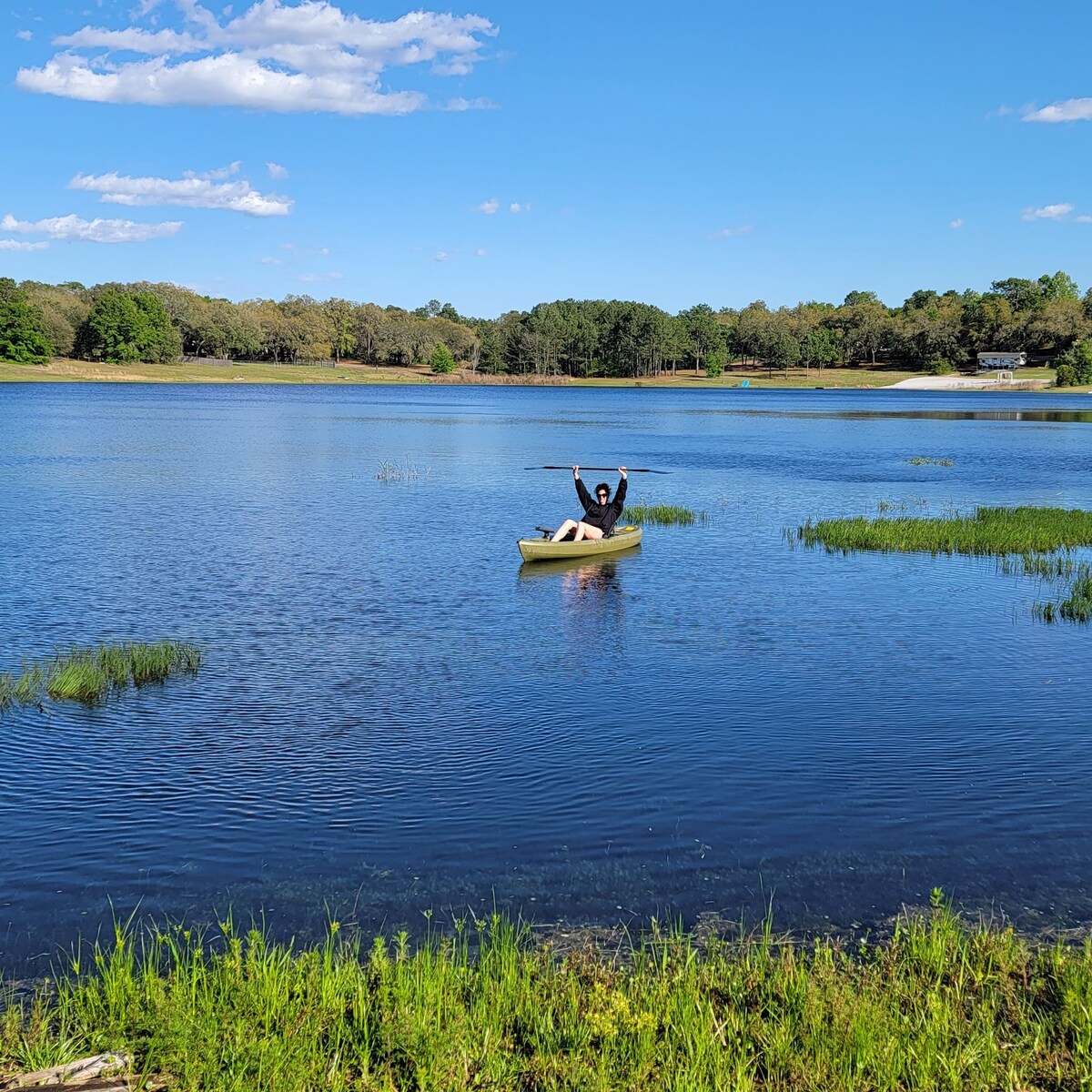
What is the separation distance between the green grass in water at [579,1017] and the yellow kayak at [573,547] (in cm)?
1887

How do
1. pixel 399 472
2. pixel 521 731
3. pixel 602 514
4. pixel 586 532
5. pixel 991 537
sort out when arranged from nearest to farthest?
1. pixel 521 731
2. pixel 586 532
3. pixel 602 514
4. pixel 991 537
5. pixel 399 472

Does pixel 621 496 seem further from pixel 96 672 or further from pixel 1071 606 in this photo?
pixel 96 672

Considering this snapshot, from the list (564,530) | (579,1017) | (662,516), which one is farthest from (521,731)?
(662,516)

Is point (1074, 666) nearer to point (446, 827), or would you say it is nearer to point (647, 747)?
point (647, 747)

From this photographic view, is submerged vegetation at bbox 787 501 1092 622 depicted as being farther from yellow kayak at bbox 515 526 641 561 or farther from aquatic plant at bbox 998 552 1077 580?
yellow kayak at bbox 515 526 641 561

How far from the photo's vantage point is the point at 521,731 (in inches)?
566

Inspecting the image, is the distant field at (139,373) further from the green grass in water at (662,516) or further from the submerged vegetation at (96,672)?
the submerged vegetation at (96,672)

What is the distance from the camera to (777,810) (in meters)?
11.7

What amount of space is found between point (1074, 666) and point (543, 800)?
1037 centimetres

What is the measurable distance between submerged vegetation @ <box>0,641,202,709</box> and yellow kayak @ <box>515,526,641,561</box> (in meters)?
10.6

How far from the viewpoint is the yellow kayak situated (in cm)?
2700

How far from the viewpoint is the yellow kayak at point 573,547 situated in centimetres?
2700

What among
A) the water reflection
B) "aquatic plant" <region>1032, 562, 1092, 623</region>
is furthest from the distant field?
"aquatic plant" <region>1032, 562, 1092, 623</region>

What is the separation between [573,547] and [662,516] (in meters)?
9.10
